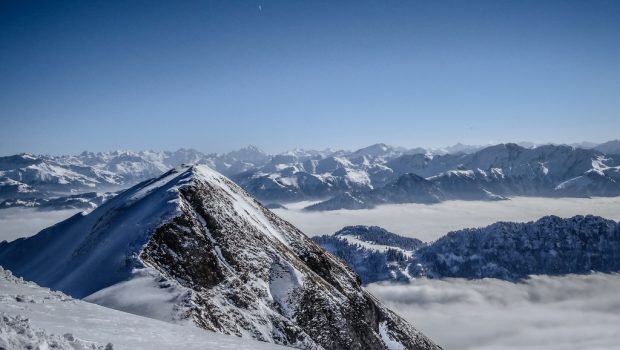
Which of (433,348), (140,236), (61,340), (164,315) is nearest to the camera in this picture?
(61,340)

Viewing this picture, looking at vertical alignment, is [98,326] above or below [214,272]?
above

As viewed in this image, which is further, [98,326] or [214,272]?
[214,272]

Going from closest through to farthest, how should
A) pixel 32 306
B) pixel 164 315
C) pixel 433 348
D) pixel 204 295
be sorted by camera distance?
pixel 32 306 → pixel 164 315 → pixel 204 295 → pixel 433 348

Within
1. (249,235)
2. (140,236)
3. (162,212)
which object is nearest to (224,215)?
(249,235)

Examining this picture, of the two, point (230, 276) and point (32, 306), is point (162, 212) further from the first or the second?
point (32, 306)

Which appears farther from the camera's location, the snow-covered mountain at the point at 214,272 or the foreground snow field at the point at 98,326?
the snow-covered mountain at the point at 214,272
